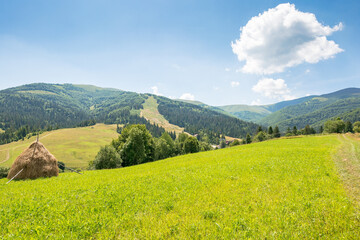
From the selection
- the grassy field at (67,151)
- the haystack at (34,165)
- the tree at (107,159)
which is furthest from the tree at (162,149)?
the grassy field at (67,151)

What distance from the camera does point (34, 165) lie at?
1978cm

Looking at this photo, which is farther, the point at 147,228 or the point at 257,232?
the point at 147,228

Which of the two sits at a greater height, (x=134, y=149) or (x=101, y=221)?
(x=101, y=221)

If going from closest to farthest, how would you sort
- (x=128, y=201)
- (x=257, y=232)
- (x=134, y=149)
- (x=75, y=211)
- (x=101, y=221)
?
(x=257, y=232) < (x=101, y=221) < (x=75, y=211) < (x=128, y=201) < (x=134, y=149)

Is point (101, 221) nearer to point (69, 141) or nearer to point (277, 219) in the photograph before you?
point (277, 219)

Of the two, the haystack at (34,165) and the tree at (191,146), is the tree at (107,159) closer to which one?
the haystack at (34,165)

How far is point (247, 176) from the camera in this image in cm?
1277

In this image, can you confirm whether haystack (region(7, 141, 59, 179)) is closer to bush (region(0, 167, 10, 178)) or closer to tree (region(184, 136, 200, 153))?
bush (region(0, 167, 10, 178))

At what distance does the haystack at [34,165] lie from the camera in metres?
19.3

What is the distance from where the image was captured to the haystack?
19.3 m

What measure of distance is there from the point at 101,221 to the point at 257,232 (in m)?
6.34

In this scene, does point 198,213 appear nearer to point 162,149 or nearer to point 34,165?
point 34,165

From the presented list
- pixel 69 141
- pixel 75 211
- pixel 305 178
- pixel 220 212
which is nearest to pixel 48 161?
pixel 75 211

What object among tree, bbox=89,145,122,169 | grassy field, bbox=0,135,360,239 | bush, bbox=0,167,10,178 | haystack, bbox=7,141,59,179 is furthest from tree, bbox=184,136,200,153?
grassy field, bbox=0,135,360,239
